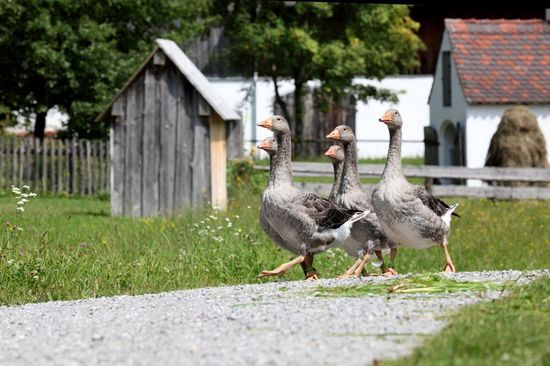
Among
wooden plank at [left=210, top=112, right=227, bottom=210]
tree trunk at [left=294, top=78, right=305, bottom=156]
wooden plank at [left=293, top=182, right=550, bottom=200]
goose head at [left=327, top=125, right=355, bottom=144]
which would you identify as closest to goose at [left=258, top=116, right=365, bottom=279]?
goose head at [left=327, top=125, right=355, bottom=144]

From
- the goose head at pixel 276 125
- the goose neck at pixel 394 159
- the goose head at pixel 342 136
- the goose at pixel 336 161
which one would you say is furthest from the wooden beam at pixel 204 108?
the goose neck at pixel 394 159

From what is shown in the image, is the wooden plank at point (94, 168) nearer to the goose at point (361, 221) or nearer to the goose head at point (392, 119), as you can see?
the goose at point (361, 221)

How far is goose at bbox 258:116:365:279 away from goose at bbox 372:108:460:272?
1.00ft

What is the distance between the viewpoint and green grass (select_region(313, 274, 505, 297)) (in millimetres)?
8594

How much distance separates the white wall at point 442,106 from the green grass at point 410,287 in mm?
23967

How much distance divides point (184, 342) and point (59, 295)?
14.3 feet

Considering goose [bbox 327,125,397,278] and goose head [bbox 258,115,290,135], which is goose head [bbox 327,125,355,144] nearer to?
goose [bbox 327,125,397,278]

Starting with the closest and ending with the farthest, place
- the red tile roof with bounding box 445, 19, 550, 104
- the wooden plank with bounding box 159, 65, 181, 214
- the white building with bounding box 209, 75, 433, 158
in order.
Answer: the wooden plank with bounding box 159, 65, 181, 214 < the red tile roof with bounding box 445, 19, 550, 104 < the white building with bounding box 209, 75, 433, 158

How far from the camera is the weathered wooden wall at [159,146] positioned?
19.6m

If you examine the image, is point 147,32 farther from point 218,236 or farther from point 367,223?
point 367,223

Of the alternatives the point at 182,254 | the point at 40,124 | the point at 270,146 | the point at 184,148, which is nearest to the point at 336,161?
the point at 270,146

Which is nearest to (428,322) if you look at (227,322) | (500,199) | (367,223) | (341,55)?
(227,322)

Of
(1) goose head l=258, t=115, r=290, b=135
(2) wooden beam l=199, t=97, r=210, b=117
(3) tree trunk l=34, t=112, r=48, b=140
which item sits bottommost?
(1) goose head l=258, t=115, r=290, b=135

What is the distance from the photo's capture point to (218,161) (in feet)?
64.3
